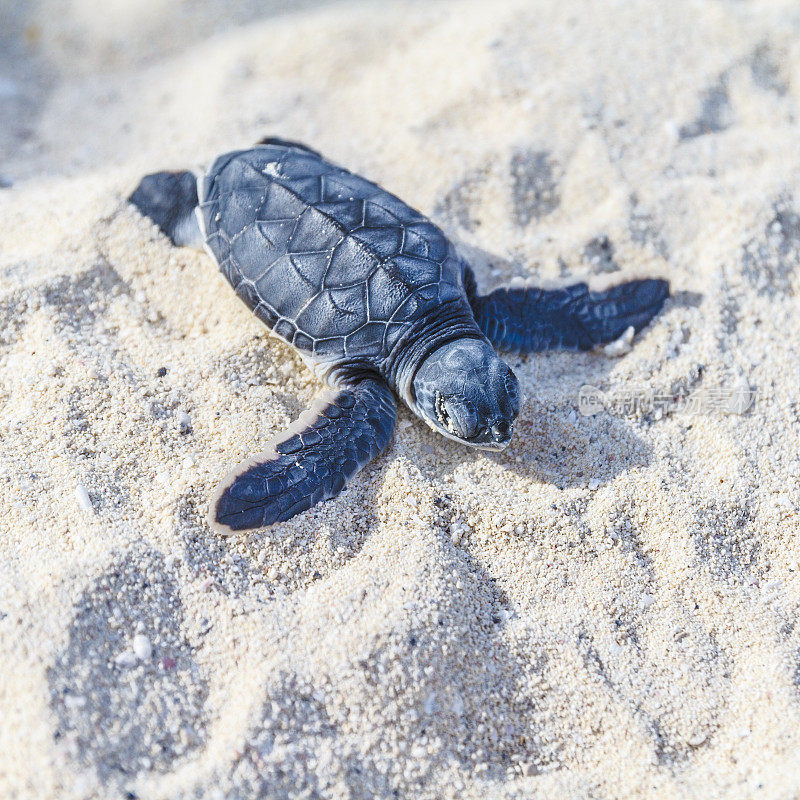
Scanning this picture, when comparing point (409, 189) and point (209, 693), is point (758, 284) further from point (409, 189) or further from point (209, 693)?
point (209, 693)

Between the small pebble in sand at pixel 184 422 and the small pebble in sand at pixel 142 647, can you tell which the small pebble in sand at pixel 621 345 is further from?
the small pebble in sand at pixel 142 647

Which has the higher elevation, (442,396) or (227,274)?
(227,274)

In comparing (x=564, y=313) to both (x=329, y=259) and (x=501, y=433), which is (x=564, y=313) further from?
(x=329, y=259)

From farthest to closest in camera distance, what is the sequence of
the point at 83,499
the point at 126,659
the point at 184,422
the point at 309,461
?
the point at 184,422 < the point at 309,461 < the point at 83,499 < the point at 126,659

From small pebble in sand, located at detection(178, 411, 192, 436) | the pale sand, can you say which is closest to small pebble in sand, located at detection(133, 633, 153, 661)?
the pale sand

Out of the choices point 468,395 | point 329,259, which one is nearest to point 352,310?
point 329,259

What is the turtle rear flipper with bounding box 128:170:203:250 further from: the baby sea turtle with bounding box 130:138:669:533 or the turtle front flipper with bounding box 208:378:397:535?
the turtle front flipper with bounding box 208:378:397:535

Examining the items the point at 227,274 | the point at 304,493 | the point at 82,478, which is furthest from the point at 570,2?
the point at 82,478
